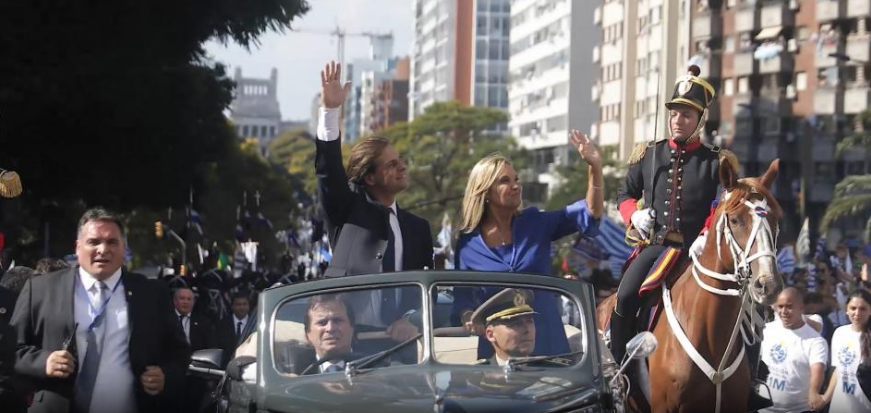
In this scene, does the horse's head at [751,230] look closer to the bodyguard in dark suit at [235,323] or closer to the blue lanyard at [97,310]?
the blue lanyard at [97,310]

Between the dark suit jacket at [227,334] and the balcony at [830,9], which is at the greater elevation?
the balcony at [830,9]

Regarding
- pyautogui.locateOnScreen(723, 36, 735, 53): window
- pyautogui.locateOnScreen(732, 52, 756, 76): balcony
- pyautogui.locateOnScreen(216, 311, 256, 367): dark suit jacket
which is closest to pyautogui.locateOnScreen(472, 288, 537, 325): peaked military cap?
pyautogui.locateOnScreen(216, 311, 256, 367): dark suit jacket

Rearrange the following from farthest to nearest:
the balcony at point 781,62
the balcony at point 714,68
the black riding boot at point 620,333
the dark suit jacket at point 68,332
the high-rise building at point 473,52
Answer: the high-rise building at point 473,52
the balcony at point 714,68
the balcony at point 781,62
the black riding boot at point 620,333
the dark suit jacket at point 68,332

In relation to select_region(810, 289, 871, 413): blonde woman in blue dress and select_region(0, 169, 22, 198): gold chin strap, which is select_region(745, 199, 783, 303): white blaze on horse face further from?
select_region(0, 169, 22, 198): gold chin strap

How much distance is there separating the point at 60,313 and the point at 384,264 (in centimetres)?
239

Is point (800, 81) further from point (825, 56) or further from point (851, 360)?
point (851, 360)

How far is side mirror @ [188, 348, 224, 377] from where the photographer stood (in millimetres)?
8457

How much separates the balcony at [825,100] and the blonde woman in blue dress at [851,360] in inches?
2446

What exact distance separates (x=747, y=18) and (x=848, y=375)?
223ft

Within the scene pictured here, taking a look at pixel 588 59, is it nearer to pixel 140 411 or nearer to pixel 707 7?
pixel 707 7

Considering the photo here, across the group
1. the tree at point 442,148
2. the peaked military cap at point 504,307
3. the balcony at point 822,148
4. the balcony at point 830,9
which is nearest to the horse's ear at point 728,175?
the peaked military cap at point 504,307

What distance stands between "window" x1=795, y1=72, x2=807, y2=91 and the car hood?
72611 mm

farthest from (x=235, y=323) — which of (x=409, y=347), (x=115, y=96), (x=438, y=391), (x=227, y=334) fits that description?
(x=115, y=96)

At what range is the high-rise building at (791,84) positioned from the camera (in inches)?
2921
